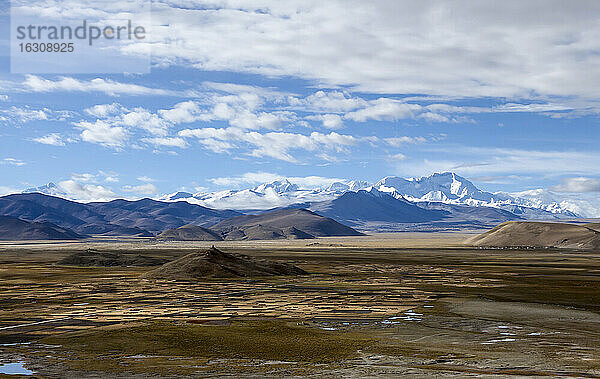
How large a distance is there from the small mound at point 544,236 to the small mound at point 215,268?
111166 mm

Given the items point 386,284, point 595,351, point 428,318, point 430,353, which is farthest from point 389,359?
point 386,284

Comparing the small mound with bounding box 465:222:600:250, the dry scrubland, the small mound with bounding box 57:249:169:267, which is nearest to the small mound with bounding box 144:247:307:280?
the dry scrubland

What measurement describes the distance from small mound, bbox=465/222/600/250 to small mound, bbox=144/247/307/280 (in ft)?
365

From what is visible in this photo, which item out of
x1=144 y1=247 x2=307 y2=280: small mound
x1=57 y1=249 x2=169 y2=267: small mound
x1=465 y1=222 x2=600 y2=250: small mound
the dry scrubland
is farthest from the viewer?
x1=465 y1=222 x2=600 y2=250: small mound

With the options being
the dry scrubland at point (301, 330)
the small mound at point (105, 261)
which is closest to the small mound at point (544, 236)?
the small mound at point (105, 261)

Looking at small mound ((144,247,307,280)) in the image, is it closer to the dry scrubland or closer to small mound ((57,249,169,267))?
the dry scrubland

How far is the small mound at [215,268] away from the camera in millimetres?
61688

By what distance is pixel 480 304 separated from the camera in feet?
126

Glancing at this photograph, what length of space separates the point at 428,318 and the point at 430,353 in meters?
9.95

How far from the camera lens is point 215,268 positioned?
63219mm

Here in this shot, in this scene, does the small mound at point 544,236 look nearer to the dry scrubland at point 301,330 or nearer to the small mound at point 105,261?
the small mound at point 105,261

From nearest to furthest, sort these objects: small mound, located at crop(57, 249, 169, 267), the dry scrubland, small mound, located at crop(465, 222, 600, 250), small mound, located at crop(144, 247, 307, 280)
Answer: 1. the dry scrubland
2. small mound, located at crop(144, 247, 307, 280)
3. small mound, located at crop(57, 249, 169, 267)
4. small mound, located at crop(465, 222, 600, 250)

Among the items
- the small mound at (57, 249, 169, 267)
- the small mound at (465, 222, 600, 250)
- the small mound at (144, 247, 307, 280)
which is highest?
the small mound at (144, 247, 307, 280)

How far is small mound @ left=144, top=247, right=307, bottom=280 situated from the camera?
61688 mm
